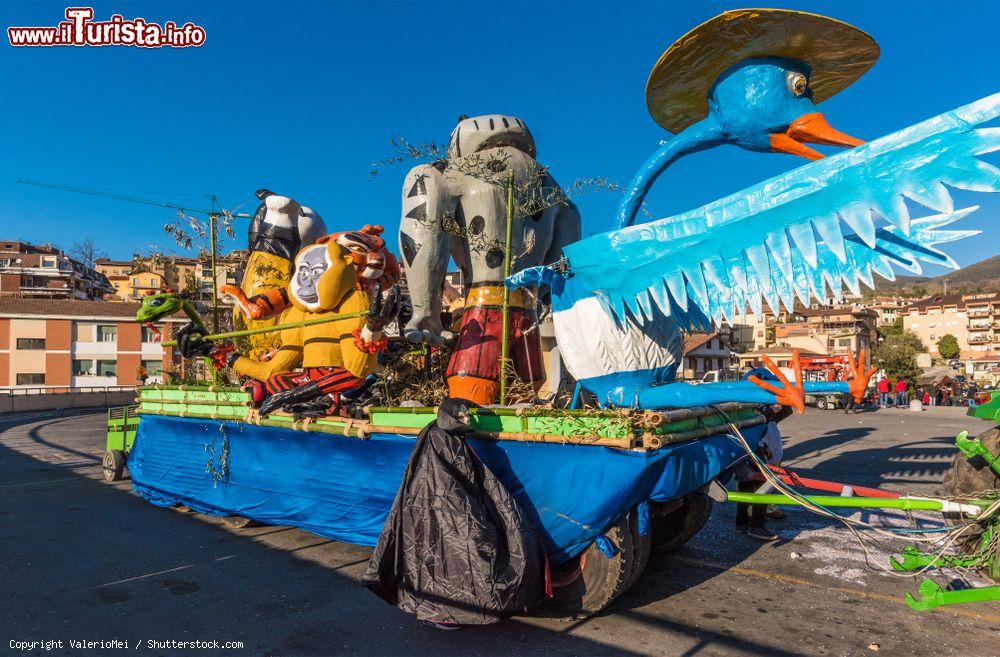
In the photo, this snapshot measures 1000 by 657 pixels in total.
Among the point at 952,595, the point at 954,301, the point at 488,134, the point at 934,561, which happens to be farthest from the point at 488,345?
the point at 954,301

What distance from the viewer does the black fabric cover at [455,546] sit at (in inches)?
142

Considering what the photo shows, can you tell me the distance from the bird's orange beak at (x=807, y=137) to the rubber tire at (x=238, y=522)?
232 inches

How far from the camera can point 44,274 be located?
1938 inches

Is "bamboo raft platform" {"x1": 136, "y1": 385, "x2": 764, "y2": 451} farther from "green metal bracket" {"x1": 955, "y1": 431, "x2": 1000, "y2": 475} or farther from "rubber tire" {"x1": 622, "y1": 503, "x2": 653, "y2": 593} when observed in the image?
"green metal bracket" {"x1": 955, "y1": 431, "x2": 1000, "y2": 475}

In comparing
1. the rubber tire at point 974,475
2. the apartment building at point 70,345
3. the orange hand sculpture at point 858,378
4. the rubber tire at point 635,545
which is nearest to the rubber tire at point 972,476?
the rubber tire at point 974,475

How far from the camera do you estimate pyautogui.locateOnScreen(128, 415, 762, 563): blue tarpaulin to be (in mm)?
3746

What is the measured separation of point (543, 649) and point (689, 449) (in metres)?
1.46

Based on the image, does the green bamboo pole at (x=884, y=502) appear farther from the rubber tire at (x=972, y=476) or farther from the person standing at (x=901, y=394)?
the person standing at (x=901, y=394)

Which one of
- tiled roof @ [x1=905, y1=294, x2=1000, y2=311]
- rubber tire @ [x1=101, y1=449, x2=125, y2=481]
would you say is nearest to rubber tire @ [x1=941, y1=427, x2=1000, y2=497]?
rubber tire @ [x1=101, y1=449, x2=125, y2=481]

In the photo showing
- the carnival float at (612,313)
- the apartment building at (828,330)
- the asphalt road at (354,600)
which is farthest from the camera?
the apartment building at (828,330)

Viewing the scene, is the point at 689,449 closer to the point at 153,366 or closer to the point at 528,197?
the point at 528,197

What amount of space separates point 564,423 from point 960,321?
74.6 meters

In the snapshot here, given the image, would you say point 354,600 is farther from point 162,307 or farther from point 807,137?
point 162,307

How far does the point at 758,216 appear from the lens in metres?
3.57
